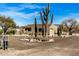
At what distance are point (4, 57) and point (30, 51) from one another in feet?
1.64

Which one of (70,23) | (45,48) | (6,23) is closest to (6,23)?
(6,23)

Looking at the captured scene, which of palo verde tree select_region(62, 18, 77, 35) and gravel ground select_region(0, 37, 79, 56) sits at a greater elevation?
palo verde tree select_region(62, 18, 77, 35)

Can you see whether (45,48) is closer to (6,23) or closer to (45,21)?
(45,21)

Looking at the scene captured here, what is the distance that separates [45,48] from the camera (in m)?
11.2

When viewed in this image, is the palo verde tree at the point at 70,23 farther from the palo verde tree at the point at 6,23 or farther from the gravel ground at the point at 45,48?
the palo verde tree at the point at 6,23

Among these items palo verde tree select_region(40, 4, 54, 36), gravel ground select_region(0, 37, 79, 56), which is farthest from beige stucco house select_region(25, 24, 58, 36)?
gravel ground select_region(0, 37, 79, 56)

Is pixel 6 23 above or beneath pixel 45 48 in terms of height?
above

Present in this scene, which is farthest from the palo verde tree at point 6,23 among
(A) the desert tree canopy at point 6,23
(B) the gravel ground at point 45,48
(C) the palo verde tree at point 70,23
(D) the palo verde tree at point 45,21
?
(C) the palo verde tree at point 70,23

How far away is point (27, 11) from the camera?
36.6ft

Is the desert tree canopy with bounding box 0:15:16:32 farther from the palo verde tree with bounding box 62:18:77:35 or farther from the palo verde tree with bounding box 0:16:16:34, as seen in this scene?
the palo verde tree with bounding box 62:18:77:35

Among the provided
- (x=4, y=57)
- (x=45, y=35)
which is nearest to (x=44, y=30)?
(x=45, y=35)

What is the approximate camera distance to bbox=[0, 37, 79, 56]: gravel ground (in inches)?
438

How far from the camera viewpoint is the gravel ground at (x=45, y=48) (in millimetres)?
11125

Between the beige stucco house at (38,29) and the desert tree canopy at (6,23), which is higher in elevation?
the desert tree canopy at (6,23)
